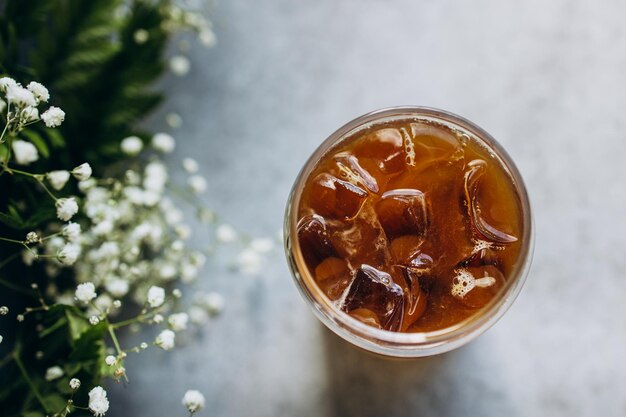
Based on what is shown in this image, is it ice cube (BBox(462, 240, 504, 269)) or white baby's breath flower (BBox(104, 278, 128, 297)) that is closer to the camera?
ice cube (BBox(462, 240, 504, 269))

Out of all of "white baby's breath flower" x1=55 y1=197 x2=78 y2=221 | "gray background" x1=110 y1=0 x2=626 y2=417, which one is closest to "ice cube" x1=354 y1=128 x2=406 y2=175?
"gray background" x1=110 y1=0 x2=626 y2=417

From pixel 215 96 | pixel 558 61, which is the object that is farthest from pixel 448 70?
pixel 215 96

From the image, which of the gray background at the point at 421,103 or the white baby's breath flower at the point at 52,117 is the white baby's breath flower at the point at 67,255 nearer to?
the white baby's breath flower at the point at 52,117

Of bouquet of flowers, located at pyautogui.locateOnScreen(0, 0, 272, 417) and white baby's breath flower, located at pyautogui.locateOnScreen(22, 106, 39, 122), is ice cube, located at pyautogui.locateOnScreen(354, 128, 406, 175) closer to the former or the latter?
bouquet of flowers, located at pyautogui.locateOnScreen(0, 0, 272, 417)

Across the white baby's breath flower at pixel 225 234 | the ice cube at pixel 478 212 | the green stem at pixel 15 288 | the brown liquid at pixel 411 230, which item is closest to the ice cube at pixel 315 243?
the brown liquid at pixel 411 230

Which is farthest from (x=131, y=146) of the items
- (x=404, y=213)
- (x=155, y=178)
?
(x=404, y=213)

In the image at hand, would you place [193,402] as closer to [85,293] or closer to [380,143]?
[85,293]
